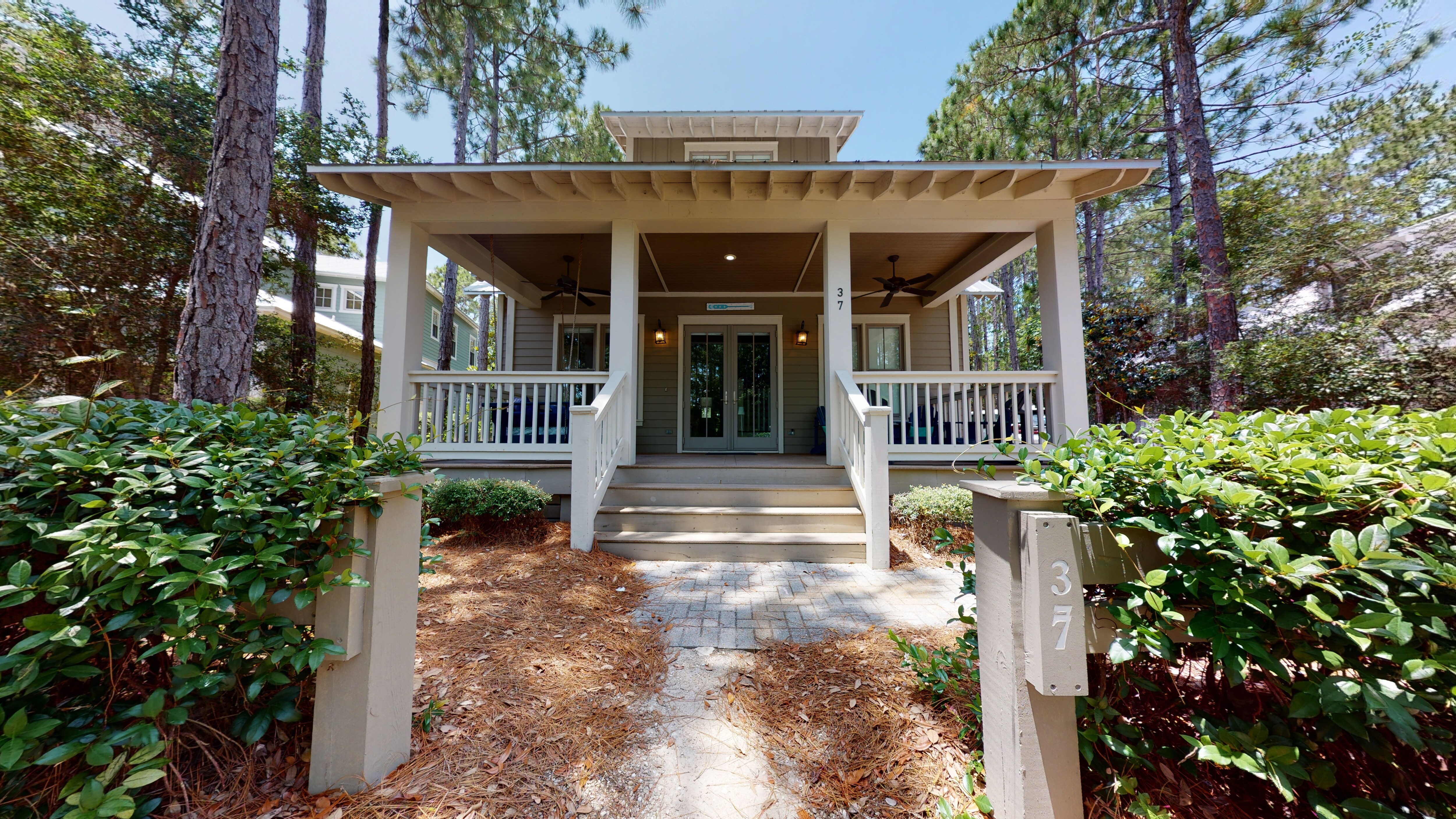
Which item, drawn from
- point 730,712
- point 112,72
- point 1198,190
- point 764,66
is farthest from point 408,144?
point 1198,190

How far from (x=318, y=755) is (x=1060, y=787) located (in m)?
1.89

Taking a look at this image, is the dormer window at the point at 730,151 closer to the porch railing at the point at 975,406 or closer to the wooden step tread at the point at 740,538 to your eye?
the porch railing at the point at 975,406

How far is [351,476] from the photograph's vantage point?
135cm

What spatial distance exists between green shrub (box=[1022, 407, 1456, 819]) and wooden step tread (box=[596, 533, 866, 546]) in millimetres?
2741

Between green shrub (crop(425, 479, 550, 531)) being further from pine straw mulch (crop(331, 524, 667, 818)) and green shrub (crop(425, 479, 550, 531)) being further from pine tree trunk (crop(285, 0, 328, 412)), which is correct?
pine tree trunk (crop(285, 0, 328, 412))

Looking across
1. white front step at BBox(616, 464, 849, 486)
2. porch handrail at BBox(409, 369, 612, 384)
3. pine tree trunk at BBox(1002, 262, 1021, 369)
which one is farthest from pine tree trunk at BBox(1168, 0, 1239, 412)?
porch handrail at BBox(409, 369, 612, 384)

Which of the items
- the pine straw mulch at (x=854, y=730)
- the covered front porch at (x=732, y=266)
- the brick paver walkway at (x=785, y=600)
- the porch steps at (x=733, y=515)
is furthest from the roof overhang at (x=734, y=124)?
the pine straw mulch at (x=854, y=730)

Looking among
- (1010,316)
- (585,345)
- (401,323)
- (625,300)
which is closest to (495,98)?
(585,345)

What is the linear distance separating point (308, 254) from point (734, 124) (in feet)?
22.0

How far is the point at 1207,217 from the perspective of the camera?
7.25 m

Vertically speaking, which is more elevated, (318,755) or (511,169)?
(511,169)

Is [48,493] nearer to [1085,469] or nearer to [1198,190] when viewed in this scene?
[1085,469]

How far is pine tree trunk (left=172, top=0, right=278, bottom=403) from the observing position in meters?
2.70

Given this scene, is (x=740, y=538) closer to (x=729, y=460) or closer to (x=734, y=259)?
(x=729, y=460)
